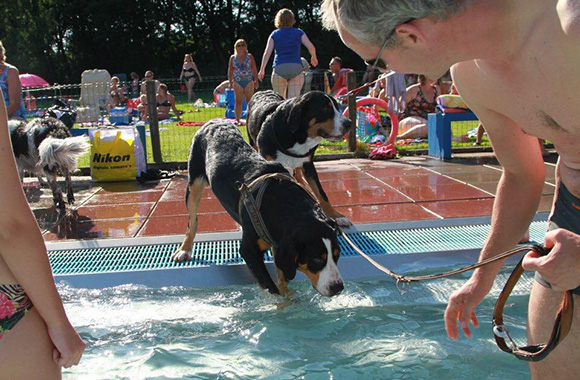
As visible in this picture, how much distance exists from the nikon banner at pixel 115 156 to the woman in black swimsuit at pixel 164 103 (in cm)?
899

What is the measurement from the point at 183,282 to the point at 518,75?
10.4 ft

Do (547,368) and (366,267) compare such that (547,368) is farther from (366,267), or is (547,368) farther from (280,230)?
(366,267)

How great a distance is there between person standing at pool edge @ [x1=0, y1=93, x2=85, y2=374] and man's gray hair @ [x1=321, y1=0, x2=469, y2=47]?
1015 millimetres

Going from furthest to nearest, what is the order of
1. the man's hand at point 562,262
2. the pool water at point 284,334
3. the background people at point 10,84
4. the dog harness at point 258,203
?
1. the background people at point 10,84
2. the dog harness at point 258,203
3. the pool water at point 284,334
4. the man's hand at point 562,262

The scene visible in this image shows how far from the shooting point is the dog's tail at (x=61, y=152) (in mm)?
6461

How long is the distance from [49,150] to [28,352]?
535 centimetres

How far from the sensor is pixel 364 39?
1.74m

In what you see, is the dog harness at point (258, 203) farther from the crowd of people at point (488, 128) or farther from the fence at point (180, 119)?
the fence at point (180, 119)

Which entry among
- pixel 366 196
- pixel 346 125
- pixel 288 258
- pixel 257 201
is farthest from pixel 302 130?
pixel 288 258

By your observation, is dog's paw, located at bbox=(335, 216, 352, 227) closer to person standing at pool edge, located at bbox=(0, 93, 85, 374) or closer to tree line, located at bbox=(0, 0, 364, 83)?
person standing at pool edge, located at bbox=(0, 93, 85, 374)

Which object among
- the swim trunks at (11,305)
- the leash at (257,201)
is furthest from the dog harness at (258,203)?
the swim trunks at (11,305)

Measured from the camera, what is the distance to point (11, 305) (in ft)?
5.21

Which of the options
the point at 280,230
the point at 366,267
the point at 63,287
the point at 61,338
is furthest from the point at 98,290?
the point at 61,338

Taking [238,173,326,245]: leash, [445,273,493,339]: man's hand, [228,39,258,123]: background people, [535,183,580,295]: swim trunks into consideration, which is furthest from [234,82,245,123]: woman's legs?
[535,183,580,295]: swim trunks
